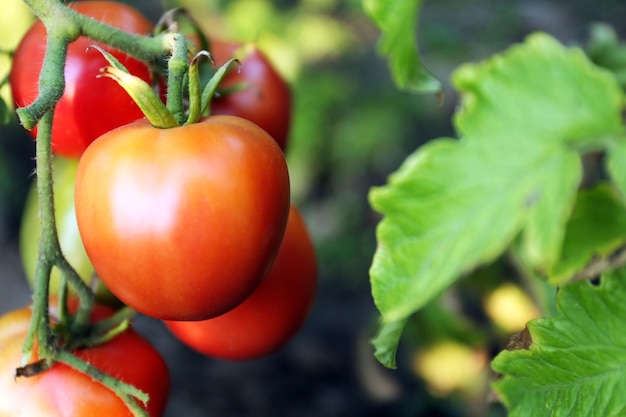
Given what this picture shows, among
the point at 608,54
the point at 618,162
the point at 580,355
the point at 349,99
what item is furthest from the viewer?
the point at 349,99

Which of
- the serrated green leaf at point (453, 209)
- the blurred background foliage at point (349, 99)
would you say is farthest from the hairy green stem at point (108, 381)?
the blurred background foliage at point (349, 99)

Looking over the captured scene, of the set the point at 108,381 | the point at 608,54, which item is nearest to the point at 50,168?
the point at 108,381

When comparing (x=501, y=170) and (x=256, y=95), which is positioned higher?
(x=501, y=170)

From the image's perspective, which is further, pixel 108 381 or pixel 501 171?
pixel 108 381

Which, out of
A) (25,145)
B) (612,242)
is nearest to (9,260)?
(25,145)

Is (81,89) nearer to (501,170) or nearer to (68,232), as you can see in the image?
(68,232)

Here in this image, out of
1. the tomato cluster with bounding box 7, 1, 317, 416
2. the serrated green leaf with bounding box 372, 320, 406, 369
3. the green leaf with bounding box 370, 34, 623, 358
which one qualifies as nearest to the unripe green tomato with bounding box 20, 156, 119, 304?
the tomato cluster with bounding box 7, 1, 317, 416

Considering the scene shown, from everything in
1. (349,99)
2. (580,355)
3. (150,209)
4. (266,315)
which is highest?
(150,209)

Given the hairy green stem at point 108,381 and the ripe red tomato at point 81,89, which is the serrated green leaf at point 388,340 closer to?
the hairy green stem at point 108,381
